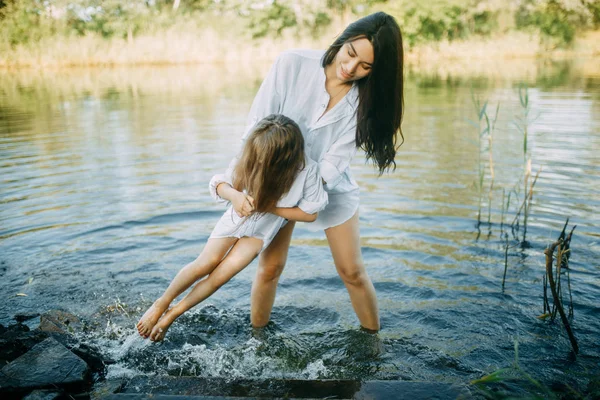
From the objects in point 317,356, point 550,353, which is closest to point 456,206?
point 550,353

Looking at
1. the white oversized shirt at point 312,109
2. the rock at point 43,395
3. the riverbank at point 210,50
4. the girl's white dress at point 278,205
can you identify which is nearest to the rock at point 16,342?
the rock at point 43,395

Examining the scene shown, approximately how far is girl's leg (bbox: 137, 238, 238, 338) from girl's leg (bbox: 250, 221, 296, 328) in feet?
0.91

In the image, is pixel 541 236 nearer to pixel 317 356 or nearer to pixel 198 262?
pixel 317 356

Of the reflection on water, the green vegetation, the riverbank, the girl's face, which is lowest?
the reflection on water

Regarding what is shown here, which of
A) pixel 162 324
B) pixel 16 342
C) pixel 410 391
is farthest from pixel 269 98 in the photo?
pixel 16 342

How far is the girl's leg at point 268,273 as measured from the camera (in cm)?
314

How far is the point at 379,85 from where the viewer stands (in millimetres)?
2873

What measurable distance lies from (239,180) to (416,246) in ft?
8.97

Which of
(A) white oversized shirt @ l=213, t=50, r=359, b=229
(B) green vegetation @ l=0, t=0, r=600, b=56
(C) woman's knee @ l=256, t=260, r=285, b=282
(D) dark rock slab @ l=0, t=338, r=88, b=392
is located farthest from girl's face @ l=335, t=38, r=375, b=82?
(B) green vegetation @ l=0, t=0, r=600, b=56

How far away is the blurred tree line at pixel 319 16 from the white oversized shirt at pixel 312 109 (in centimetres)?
2851

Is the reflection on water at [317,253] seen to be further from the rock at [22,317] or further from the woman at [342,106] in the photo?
the woman at [342,106]

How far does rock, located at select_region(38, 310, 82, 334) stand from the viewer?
3.29 meters

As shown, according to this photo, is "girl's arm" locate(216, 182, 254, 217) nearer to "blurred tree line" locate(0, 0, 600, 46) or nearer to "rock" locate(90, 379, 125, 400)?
"rock" locate(90, 379, 125, 400)

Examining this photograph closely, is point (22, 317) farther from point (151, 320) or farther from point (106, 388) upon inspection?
point (106, 388)
